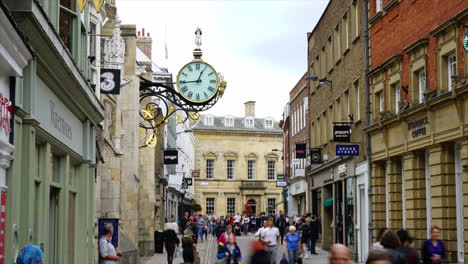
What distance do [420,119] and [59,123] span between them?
12.5 meters

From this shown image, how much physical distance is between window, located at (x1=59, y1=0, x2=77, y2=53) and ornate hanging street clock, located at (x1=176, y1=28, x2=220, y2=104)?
7985 millimetres

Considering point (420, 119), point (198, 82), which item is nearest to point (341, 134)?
point (420, 119)

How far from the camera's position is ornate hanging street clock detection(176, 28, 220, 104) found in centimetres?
2244

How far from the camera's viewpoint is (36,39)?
10273 millimetres

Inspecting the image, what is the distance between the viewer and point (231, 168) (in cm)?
10006

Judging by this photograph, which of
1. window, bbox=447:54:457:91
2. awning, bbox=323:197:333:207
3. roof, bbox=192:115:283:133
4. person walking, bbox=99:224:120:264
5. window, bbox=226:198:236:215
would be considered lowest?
window, bbox=226:198:236:215

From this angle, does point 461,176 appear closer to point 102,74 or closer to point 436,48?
point 436,48

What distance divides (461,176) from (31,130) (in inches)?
522

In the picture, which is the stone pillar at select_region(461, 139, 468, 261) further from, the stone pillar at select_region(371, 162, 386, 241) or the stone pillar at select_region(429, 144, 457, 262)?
the stone pillar at select_region(371, 162, 386, 241)

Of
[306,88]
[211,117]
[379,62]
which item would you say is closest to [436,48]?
[379,62]

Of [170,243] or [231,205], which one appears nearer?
[170,243]

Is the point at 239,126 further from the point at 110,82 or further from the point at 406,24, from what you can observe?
the point at 110,82

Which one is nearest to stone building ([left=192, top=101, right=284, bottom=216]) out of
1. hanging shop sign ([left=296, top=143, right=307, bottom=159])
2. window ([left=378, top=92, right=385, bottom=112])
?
hanging shop sign ([left=296, top=143, right=307, bottom=159])

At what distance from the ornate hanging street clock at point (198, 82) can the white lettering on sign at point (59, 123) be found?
818cm
